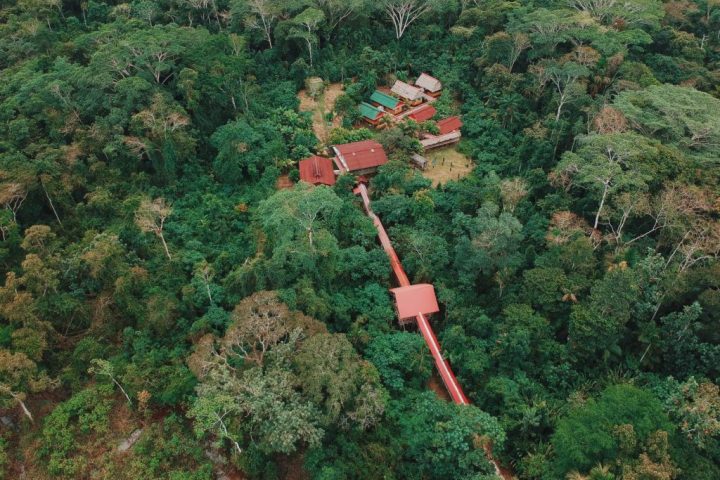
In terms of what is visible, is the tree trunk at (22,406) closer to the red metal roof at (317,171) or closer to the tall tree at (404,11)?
the red metal roof at (317,171)

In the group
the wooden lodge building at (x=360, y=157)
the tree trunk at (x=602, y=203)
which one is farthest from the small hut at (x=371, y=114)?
the tree trunk at (x=602, y=203)

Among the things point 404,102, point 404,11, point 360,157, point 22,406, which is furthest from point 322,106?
point 22,406

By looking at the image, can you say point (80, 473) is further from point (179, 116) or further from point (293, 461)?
point (179, 116)

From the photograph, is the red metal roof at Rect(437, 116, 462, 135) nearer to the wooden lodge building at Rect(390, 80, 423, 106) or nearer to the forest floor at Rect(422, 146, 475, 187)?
the forest floor at Rect(422, 146, 475, 187)

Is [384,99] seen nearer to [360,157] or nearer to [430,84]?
[430,84]

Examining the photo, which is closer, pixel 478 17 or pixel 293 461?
pixel 293 461

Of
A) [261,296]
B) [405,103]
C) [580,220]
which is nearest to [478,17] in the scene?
[405,103]

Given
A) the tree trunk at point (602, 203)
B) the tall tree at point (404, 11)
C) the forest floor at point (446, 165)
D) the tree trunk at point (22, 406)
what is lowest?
the forest floor at point (446, 165)

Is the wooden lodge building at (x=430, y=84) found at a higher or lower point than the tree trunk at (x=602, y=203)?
lower

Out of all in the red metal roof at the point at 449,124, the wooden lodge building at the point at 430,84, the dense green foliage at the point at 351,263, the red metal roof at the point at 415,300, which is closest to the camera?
the dense green foliage at the point at 351,263
